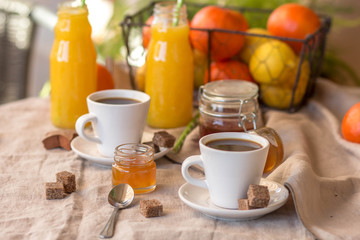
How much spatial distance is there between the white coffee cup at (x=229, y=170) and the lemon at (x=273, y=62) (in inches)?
19.9

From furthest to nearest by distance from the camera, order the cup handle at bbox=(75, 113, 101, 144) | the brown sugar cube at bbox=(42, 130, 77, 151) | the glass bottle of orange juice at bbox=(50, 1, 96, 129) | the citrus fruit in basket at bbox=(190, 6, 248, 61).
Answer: the citrus fruit in basket at bbox=(190, 6, 248, 61) < the glass bottle of orange juice at bbox=(50, 1, 96, 129) < the brown sugar cube at bbox=(42, 130, 77, 151) < the cup handle at bbox=(75, 113, 101, 144)

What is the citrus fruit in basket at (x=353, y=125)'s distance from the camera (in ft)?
3.71

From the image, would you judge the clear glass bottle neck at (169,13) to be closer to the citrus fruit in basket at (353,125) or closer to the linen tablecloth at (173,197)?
the linen tablecloth at (173,197)

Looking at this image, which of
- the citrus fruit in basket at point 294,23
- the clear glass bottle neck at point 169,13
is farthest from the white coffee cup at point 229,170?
the citrus fruit in basket at point 294,23

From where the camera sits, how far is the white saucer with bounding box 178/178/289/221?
77 cm

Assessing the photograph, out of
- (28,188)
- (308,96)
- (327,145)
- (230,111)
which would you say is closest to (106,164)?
(28,188)

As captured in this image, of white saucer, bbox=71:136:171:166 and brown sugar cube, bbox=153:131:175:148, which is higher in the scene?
brown sugar cube, bbox=153:131:175:148

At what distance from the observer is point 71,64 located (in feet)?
4.04

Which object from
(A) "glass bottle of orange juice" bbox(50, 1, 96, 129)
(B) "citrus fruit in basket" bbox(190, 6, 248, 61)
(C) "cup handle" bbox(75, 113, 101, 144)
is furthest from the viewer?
(B) "citrus fruit in basket" bbox(190, 6, 248, 61)

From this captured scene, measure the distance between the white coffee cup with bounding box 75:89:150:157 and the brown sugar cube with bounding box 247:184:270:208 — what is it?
0.33 m

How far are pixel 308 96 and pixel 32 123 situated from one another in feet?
2.57

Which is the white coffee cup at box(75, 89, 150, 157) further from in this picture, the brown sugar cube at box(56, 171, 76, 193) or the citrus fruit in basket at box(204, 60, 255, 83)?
the citrus fruit in basket at box(204, 60, 255, 83)

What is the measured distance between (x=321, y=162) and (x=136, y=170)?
1.42 ft

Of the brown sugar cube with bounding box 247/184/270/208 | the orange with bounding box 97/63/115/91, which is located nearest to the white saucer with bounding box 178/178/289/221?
the brown sugar cube with bounding box 247/184/270/208
